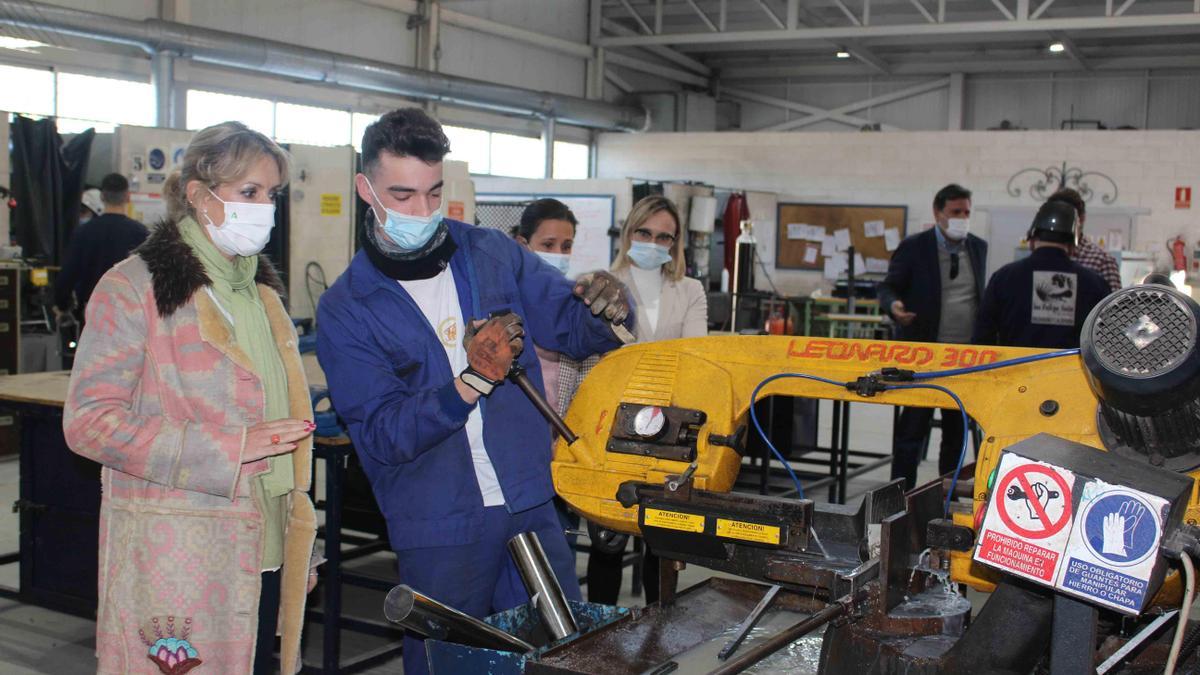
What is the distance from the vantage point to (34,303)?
6.89 meters

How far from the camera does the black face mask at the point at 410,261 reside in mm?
1877

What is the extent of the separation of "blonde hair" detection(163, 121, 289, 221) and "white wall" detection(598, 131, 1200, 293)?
11.1 m

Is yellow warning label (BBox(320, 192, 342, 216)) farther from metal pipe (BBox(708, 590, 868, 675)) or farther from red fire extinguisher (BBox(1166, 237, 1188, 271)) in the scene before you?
red fire extinguisher (BBox(1166, 237, 1188, 271))

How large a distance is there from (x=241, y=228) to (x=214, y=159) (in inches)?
4.6

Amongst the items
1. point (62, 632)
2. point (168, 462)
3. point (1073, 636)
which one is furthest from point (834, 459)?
point (1073, 636)

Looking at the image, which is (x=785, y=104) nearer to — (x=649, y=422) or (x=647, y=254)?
(x=647, y=254)

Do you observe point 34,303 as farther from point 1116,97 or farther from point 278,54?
point 1116,97

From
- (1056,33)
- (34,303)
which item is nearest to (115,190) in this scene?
(34,303)

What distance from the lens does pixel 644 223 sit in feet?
11.3

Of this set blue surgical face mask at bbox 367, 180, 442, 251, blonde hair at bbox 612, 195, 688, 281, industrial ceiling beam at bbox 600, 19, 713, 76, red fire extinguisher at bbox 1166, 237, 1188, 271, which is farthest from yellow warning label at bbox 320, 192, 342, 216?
industrial ceiling beam at bbox 600, 19, 713, 76

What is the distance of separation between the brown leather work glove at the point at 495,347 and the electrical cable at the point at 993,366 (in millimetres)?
589

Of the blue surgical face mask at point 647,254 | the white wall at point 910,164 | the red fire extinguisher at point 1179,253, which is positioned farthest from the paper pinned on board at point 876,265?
the blue surgical face mask at point 647,254

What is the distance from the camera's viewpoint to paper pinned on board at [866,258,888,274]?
12828 millimetres

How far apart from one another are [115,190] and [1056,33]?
1084cm
